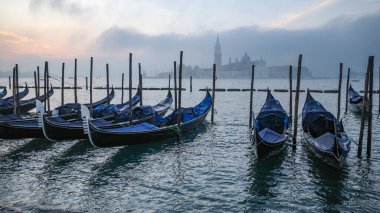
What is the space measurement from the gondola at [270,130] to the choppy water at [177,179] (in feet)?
1.75

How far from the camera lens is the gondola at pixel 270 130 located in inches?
492

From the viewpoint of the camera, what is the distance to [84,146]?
15297 millimetres

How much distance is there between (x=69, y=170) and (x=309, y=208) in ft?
27.6

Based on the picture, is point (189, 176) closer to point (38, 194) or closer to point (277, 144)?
point (277, 144)

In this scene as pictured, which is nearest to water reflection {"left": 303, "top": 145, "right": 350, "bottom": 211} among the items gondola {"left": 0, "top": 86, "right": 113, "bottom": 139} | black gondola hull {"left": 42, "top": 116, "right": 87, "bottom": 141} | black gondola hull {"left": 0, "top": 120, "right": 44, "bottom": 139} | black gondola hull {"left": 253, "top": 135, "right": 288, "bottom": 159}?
black gondola hull {"left": 253, "top": 135, "right": 288, "bottom": 159}

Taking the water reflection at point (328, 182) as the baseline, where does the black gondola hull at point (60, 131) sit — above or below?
above

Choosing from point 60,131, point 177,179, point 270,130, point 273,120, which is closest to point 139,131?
point 60,131

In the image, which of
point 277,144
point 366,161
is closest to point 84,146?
point 277,144

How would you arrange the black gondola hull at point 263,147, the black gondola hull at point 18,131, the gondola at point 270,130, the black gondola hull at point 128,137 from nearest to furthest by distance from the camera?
the black gondola hull at point 263,147
the gondola at point 270,130
the black gondola hull at point 128,137
the black gondola hull at point 18,131

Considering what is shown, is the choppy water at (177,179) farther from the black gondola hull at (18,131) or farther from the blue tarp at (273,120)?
the blue tarp at (273,120)

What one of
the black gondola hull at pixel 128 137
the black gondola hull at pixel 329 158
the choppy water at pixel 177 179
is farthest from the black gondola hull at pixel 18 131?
the black gondola hull at pixel 329 158

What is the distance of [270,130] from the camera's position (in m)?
14.2

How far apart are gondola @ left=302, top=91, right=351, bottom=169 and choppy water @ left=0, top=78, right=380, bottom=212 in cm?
50

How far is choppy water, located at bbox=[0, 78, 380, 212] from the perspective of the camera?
8812 mm
